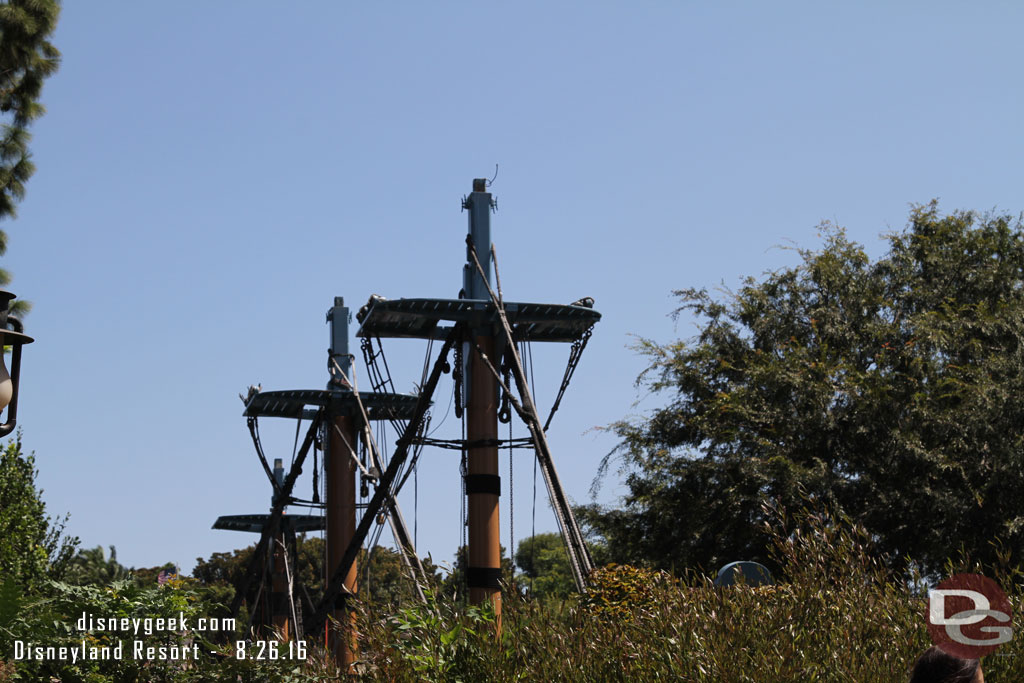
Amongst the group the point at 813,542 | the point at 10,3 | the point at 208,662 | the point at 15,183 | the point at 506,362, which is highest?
the point at 10,3

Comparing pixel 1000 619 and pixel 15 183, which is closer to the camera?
pixel 1000 619

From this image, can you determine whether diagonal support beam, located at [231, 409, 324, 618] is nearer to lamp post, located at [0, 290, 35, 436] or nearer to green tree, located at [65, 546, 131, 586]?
green tree, located at [65, 546, 131, 586]

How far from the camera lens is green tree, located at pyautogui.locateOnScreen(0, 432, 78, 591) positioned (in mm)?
16297

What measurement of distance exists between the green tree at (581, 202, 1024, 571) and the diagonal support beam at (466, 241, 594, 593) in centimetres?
467

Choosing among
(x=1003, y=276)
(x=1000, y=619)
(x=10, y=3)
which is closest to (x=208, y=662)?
(x=1000, y=619)

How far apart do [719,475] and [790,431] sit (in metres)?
1.63

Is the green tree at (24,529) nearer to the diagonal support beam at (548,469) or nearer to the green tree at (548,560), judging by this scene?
the diagonal support beam at (548,469)

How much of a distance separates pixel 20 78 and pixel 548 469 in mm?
8803

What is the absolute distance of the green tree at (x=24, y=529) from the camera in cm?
1630

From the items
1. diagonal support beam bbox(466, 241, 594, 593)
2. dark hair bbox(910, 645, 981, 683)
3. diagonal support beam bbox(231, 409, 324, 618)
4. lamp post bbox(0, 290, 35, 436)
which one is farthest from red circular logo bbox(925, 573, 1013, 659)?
diagonal support beam bbox(231, 409, 324, 618)

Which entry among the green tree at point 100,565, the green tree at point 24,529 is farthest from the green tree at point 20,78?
the green tree at point 100,565

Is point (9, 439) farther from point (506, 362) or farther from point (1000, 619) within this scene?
point (1000, 619)

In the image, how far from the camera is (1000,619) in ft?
25.1

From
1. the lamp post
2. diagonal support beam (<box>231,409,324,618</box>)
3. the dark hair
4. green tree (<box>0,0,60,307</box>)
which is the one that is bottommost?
the dark hair
